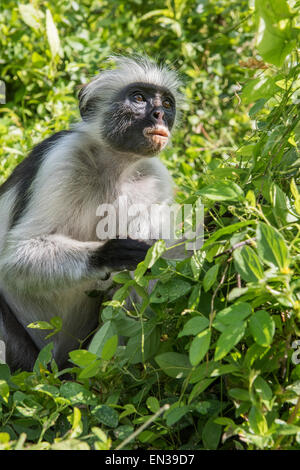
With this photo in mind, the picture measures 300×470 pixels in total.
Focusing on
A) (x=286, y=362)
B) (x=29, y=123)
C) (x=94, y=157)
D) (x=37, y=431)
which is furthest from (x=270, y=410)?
(x=29, y=123)

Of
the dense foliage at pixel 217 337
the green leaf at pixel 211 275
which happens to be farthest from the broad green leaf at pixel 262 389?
the green leaf at pixel 211 275

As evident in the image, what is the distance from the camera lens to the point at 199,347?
2.42m

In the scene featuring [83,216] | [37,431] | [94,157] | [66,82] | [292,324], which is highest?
[66,82]

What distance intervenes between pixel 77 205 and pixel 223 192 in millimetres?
2030

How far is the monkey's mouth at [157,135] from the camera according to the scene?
4402 mm

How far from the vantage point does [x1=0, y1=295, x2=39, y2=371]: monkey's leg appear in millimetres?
4555

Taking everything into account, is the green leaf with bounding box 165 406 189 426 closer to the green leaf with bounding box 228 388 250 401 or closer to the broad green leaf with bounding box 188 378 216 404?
the broad green leaf with bounding box 188 378 216 404

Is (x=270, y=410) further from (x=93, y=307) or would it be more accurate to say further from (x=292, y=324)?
(x=93, y=307)

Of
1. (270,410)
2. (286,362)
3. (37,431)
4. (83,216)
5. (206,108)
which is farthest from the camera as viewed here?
(206,108)

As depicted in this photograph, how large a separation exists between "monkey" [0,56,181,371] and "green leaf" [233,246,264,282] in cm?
154

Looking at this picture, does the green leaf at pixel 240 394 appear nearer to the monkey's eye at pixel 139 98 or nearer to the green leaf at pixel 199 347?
the green leaf at pixel 199 347

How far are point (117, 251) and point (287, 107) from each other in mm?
1439

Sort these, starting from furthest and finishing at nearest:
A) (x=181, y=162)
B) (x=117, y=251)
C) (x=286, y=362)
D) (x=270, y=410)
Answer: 1. (x=181, y=162)
2. (x=117, y=251)
3. (x=286, y=362)
4. (x=270, y=410)

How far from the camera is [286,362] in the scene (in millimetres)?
2762
